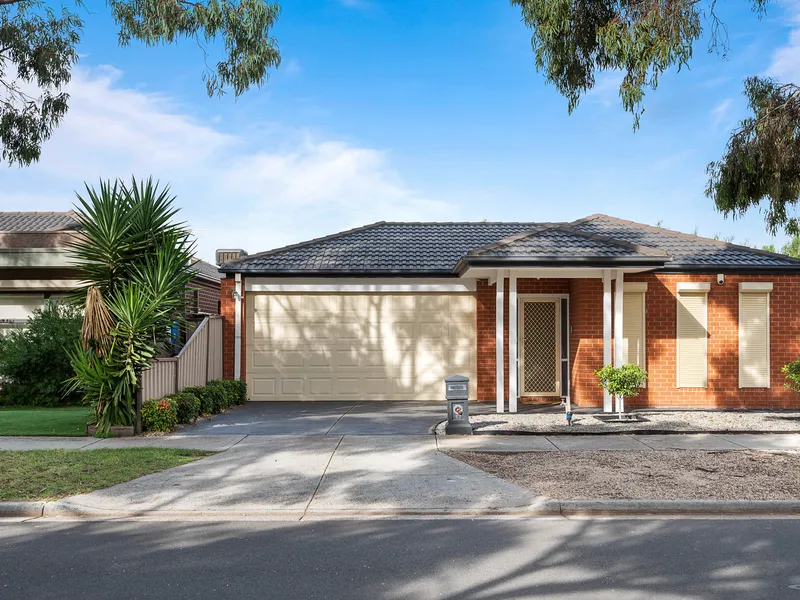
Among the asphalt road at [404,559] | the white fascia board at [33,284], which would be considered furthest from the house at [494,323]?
the asphalt road at [404,559]

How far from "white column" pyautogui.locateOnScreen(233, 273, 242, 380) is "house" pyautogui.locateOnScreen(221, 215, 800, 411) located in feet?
0.08

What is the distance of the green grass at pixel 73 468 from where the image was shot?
7.12 meters

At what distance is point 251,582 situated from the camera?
480 centimetres

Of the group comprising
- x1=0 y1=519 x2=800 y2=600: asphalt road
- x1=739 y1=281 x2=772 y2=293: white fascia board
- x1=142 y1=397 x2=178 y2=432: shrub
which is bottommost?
x1=0 y1=519 x2=800 y2=600: asphalt road

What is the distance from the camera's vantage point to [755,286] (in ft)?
49.3

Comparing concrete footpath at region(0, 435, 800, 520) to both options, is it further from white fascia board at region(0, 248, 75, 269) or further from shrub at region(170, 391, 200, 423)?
white fascia board at region(0, 248, 75, 269)

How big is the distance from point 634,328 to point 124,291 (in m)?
10.4

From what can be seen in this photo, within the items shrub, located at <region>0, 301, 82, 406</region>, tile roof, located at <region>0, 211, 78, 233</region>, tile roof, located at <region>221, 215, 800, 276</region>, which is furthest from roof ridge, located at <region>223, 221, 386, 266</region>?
tile roof, located at <region>0, 211, 78, 233</region>

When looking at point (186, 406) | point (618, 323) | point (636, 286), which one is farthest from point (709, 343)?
point (186, 406)

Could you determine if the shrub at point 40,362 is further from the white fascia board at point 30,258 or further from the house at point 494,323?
the house at point 494,323

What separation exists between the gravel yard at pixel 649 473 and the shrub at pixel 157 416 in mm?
4787

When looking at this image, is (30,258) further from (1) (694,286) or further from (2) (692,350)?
(2) (692,350)

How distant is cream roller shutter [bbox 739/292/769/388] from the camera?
15.1 meters

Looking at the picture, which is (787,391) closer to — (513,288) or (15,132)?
(513,288)
